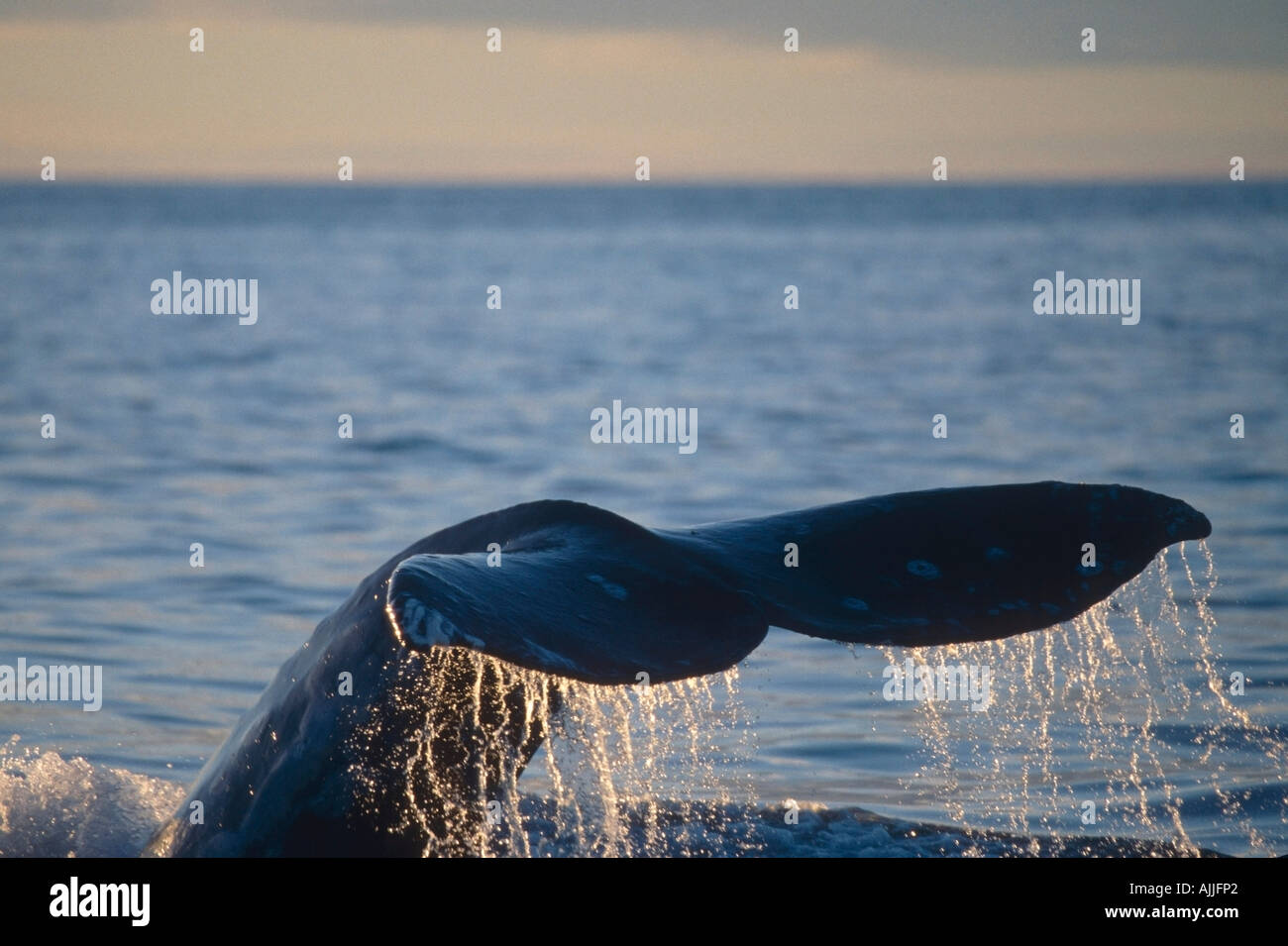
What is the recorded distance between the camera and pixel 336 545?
1391 centimetres

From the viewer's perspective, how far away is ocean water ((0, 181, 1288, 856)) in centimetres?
793

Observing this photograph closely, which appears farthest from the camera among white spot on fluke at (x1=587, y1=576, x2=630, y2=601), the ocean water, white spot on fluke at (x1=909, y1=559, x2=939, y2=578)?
the ocean water

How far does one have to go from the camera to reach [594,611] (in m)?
4.26

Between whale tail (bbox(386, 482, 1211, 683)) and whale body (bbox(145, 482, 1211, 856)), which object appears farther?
whale body (bbox(145, 482, 1211, 856))

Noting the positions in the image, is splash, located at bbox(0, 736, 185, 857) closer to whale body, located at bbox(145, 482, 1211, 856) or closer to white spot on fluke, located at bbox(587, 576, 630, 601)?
whale body, located at bbox(145, 482, 1211, 856)

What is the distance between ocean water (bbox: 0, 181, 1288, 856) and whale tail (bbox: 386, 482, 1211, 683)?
1.52ft

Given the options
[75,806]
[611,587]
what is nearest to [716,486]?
[75,806]

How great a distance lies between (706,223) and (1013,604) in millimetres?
120069

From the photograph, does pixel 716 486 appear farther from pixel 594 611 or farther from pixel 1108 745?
pixel 594 611

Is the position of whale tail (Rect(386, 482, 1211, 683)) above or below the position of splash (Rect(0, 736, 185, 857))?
above

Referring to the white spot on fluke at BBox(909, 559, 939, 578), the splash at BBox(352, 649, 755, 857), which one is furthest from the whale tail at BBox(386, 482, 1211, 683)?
the splash at BBox(352, 649, 755, 857)

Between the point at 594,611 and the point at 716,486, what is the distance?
12.4 m

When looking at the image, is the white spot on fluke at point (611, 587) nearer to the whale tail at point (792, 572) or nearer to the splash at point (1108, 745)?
the whale tail at point (792, 572)

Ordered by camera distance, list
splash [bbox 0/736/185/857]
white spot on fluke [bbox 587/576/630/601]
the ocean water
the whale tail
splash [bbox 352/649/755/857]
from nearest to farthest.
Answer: the whale tail, white spot on fluke [bbox 587/576/630/601], splash [bbox 352/649/755/857], splash [bbox 0/736/185/857], the ocean water
